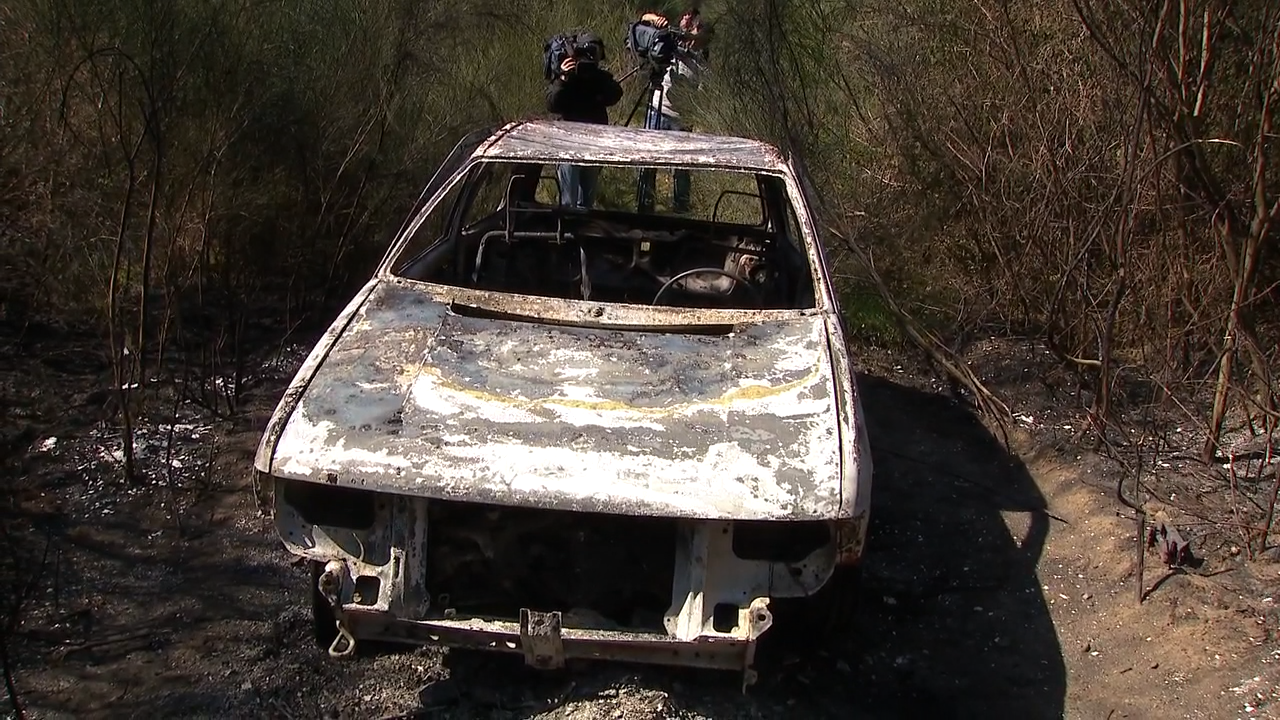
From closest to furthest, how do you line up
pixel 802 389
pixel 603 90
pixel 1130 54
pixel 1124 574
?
pixel 802 389
pixel 1124 574
pixel 1130 54
pixel 603 90

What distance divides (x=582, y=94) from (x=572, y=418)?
4.56 metres

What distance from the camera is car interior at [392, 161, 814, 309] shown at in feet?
14.8

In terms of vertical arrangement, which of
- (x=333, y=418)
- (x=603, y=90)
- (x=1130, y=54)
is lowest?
(x=333, y=418)

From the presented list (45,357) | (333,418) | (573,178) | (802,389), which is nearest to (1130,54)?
(802,389)

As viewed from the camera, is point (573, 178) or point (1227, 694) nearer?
point (1227, 694)

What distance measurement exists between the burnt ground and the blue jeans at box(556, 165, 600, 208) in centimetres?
240

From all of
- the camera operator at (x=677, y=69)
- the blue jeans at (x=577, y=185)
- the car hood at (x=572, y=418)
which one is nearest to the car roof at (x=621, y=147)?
the car hood at (x=572, y=418)

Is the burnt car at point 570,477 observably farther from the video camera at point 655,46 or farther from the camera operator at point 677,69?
the video camera at point 655,46

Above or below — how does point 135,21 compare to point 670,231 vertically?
above

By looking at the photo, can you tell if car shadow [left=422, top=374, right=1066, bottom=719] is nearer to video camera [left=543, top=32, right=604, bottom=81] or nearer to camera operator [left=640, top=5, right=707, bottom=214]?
video camera [left=543, top=32, right=604, bottom=81]

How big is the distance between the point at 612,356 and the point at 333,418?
0.89m

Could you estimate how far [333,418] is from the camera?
2.92 m

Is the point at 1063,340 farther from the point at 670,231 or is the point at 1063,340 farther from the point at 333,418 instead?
the point at 333,418

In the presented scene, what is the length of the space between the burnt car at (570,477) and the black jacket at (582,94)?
3694mm
